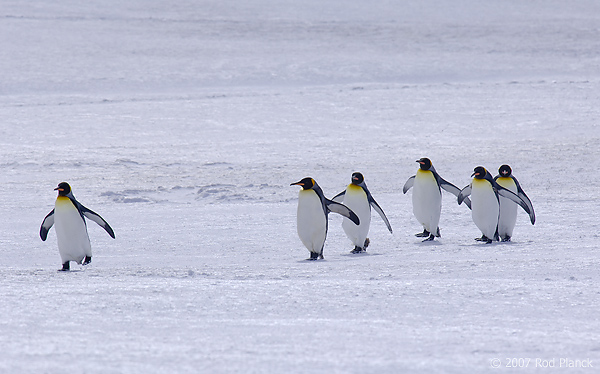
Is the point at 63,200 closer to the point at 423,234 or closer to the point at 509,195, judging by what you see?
the point at 423,234

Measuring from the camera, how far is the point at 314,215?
514 centimetres

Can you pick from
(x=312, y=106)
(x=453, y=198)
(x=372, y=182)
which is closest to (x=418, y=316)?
(x=453, y=198)

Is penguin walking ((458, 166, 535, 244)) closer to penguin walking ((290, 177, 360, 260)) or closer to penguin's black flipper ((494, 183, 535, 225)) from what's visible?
penguin's black flipper ((494, 183, 535, 225))

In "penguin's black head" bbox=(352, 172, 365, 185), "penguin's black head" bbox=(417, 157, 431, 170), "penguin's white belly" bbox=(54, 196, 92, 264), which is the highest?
"penguin's black head" bbox=(417, 157, 431, 170)

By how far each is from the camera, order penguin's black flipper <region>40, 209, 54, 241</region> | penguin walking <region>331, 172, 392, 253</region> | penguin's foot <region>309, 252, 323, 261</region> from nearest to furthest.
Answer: penguin's foot <region>309, 252, 323, 261</region>
penguin's black flipper <region>40, 209, 54, 241</region>
penguin walking <region>331, 172, 392, 253</region>

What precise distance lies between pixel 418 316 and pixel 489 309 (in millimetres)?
299

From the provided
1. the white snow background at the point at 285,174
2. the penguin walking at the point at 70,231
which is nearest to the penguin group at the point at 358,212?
the penguin walking at the point at 70,231

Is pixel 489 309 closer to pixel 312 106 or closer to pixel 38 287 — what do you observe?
pixel 38 287

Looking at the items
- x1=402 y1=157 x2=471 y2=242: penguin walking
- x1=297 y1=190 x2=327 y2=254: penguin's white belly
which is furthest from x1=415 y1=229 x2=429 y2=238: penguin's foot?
x1=297 y1=190 x2=327 y2=254: penguin's white belly

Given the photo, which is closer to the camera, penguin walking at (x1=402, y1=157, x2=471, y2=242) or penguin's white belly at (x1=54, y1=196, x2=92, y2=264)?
penguin's white belly at (x1=54, y1=196, x2=92, y2=264)

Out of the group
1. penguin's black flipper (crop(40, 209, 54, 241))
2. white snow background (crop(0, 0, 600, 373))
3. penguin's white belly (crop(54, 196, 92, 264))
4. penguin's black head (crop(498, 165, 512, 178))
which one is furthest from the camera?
penguin's black head (crop(498, 165, 512, 178))

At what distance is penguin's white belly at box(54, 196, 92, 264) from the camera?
477 centimetres

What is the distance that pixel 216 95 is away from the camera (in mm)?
14328

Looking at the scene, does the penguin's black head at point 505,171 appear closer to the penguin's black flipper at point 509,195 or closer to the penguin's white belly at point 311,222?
the penguin's black flipper at point 509,195
